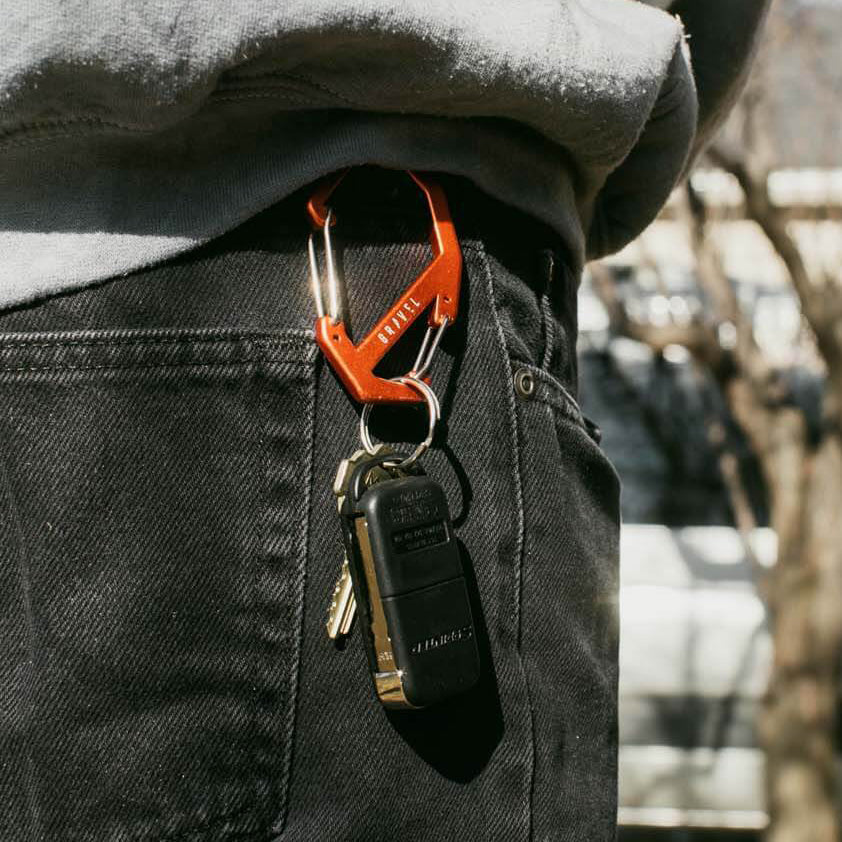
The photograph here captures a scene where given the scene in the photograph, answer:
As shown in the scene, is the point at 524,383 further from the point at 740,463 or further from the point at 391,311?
the point at 740,463

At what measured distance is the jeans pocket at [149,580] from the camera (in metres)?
0.61

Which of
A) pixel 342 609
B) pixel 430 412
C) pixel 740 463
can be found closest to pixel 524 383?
pixel 430 412

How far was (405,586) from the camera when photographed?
63 cm

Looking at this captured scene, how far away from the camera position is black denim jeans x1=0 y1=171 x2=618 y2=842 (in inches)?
24.2

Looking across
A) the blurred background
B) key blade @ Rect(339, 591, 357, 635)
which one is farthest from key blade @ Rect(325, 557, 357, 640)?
the blurred background

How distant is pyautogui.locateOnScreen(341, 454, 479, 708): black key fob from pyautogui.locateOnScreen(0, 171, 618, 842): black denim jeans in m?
0.03

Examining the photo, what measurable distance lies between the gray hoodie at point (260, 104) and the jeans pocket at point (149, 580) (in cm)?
7

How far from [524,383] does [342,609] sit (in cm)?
19

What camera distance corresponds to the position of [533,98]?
0.68 meters

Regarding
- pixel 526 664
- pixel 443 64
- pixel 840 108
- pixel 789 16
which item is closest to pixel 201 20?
pixel 443 64

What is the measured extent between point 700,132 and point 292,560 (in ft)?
2.06

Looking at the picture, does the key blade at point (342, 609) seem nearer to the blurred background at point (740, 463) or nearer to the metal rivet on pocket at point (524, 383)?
the metal rivet on pocket at point (524, 383)

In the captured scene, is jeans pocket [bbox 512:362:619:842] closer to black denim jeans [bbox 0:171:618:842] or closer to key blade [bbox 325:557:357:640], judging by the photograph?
black denim jeans [bbox 0:171:618:842]

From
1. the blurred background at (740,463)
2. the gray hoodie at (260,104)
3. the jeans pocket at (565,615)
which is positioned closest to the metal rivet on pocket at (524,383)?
the jeans pocket at (565,615)
